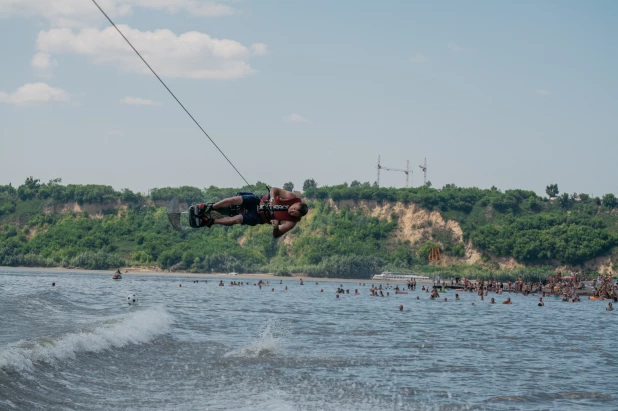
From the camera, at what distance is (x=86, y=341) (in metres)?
31.5

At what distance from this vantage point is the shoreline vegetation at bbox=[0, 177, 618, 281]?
525ft

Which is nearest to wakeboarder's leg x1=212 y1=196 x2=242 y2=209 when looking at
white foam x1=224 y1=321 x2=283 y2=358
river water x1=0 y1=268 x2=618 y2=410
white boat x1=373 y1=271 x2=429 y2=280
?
river water x1=0 y1=268 x2=618 y2=410

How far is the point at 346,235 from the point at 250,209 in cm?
15731

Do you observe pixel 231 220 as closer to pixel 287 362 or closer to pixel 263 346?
pixel 287 362

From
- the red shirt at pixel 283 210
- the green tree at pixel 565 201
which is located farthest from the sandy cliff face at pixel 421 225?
the red shirt at pixel 283 210

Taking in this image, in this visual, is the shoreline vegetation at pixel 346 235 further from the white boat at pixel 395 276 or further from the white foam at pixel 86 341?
the white foam at pixel 86 341

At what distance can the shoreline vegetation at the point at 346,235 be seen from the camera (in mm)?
159875

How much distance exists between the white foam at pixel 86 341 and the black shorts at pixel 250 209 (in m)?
10.1

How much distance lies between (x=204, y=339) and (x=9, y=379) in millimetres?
15793

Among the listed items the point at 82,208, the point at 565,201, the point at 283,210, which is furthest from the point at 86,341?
the point at 565,201

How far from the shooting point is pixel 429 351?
36.7 metres

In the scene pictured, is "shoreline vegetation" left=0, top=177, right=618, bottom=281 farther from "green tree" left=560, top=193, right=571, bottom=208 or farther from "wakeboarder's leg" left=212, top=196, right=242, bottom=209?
"wakeboarder's leg" left=212, top=196, right=242, bottom=209

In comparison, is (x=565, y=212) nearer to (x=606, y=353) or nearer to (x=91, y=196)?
(x=91, y=196)

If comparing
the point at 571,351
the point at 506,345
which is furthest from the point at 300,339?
the point at 571,351
